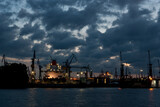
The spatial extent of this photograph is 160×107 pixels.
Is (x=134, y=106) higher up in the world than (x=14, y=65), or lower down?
lower down

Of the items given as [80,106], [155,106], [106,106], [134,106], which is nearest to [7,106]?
[80,106]

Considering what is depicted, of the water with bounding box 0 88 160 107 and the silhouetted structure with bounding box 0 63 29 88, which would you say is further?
the silhouetted structure with bounding box 0 63 29 88

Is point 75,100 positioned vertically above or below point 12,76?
below

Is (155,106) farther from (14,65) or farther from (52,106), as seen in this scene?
(14,65)

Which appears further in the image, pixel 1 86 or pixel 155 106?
pixel 1 86

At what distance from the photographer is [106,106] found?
57.4 metres

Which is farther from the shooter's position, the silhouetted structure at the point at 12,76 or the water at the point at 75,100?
the silhouetted structure at the point at 12,76

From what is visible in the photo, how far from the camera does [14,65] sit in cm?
15450

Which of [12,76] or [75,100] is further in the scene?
[12,76]

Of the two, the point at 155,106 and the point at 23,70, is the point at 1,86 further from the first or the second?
the point at 155,106

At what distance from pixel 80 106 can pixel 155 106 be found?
19.6 metres

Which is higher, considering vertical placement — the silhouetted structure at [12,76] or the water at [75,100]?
the silhouetted structure at [12,76]

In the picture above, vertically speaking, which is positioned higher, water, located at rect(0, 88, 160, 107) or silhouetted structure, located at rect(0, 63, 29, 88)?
silhouetted structure, located at rect(0, 63, 29, 88)

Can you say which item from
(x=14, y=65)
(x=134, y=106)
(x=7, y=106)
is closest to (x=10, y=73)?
(x=14, y=65)
